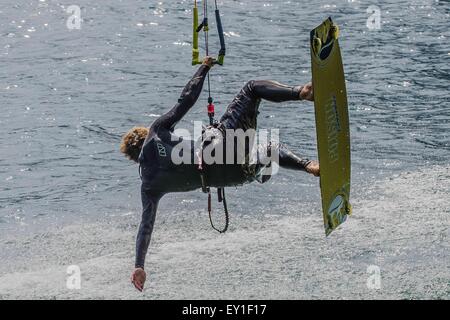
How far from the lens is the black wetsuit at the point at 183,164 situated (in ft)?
33.2

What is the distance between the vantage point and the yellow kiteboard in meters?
9.73

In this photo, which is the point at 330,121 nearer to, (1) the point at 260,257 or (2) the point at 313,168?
(2) the point at 313,168

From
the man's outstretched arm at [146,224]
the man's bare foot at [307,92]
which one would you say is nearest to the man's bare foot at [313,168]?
the man's bare foot at [307,92]

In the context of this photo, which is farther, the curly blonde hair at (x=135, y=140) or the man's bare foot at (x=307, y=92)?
the curly blonde hair at (x=135, y=140)

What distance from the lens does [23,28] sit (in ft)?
104

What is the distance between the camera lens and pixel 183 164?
34.1 feet

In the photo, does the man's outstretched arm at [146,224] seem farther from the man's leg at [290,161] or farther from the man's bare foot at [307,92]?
the man's bare foot at [307,92]

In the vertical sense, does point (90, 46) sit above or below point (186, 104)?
below

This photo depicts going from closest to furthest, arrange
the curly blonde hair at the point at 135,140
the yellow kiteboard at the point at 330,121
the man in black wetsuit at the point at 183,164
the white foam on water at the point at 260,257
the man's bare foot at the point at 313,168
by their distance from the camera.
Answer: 1. the yellow kiteboard at the point at 330,121
2. the man's bare foot at the point at 313,168
3. the man in black wetsuit at the point at 183,164
4. the curly blonde hair at the point at 135,140
5. the white foam on water at the point at 260,257
